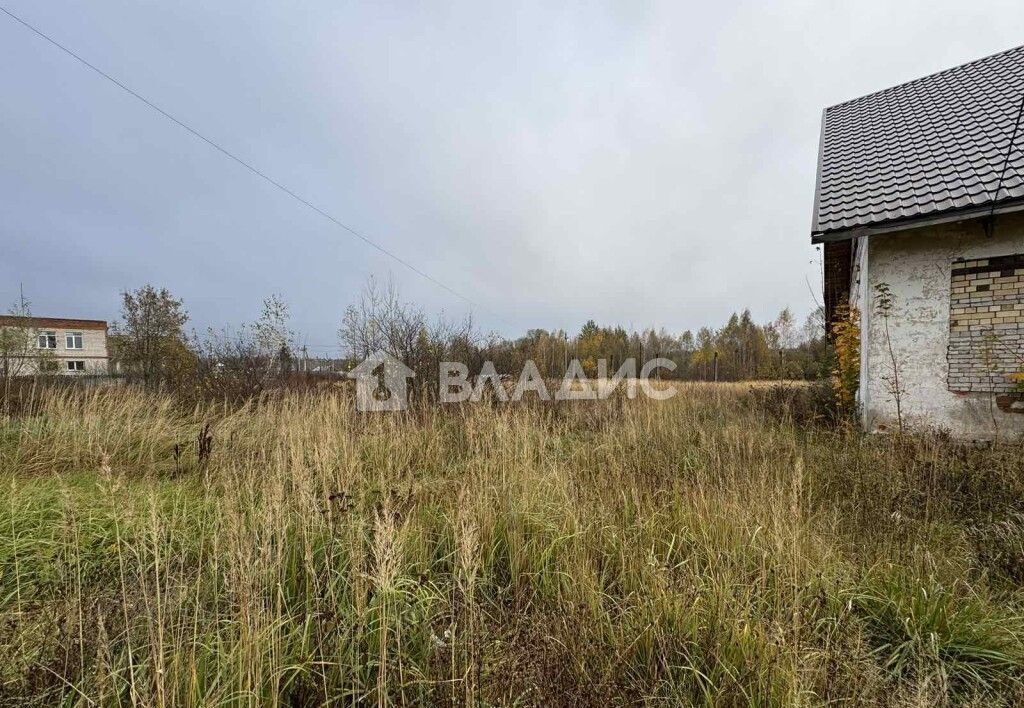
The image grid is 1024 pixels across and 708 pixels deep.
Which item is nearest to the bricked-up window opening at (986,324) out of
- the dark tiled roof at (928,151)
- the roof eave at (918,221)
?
the roof eave at (918,221)

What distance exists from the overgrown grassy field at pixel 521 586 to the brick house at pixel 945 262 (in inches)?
66.4

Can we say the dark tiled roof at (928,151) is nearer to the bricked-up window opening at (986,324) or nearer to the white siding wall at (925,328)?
the white siding wall at (925,328)

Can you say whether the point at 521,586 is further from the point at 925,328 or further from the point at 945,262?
the point at 945,262

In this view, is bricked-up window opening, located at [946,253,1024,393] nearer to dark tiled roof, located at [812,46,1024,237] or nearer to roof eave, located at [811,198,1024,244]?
roof eave, located at [811,198,1024,244]

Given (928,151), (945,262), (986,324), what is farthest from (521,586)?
(928,151)

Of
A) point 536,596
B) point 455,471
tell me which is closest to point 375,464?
point 455,471

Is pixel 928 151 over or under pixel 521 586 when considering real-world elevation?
over

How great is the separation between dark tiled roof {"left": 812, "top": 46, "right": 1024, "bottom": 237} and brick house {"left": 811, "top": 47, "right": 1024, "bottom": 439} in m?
0.03

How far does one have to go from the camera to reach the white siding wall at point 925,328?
5.32 m

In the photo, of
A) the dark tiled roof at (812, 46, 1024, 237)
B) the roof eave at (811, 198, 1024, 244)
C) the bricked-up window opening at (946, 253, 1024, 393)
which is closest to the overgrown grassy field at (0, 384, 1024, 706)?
the bricked-up window opening at (946, 253, 1024, 393)

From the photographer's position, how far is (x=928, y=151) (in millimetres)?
6516

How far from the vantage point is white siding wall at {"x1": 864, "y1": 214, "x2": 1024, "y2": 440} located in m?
5.32

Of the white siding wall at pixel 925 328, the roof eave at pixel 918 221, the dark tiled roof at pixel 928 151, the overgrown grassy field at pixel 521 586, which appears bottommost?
the overgrown grassy field at pixel 521 586

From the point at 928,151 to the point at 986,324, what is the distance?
3.17 metres
